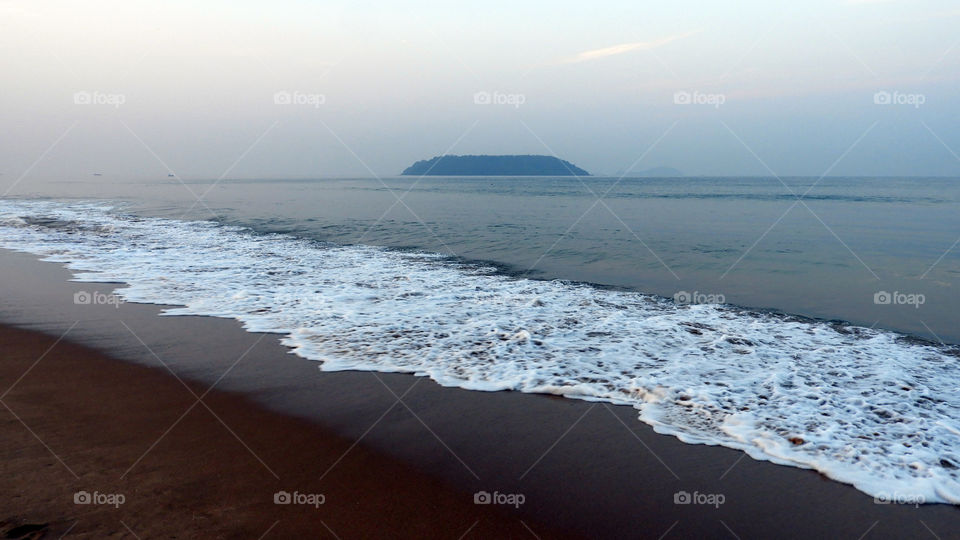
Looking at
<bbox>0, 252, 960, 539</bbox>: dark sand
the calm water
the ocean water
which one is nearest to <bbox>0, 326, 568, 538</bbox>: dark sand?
<bbox>0, 252, 960, 539</bbox>: dark sand

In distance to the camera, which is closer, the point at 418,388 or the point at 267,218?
the point at 418,388

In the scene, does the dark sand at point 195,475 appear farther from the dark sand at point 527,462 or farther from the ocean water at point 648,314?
the ocean water at point 648,314

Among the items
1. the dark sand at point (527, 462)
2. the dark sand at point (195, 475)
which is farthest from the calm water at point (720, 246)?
the dark sand at point (195, 475)

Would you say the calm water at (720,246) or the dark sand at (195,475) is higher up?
the calm water at (720,246)

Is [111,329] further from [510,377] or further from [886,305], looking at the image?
[886,305]

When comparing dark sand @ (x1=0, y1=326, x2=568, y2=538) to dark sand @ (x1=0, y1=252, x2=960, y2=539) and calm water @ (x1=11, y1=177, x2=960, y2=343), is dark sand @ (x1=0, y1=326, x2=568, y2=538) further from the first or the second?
calm water @ (x1=11, y1=177, x2=960, y2=343)

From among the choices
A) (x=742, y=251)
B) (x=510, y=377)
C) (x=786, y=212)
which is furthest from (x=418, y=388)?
(x=786, y=212)
